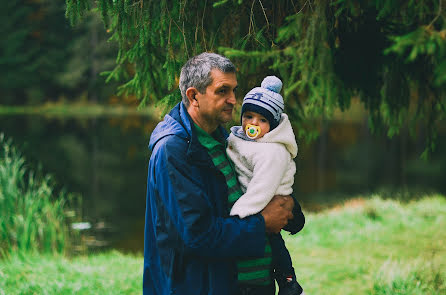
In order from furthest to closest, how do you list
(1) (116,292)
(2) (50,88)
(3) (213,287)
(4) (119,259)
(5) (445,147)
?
(2) (50,88) < (5) (445,147) < (4) (119,259) < (1) (116,292) < (3) (213,287)

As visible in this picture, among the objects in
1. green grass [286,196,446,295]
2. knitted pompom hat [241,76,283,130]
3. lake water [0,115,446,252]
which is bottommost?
lake water [0,115,446,252]

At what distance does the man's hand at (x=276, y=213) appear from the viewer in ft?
6.93

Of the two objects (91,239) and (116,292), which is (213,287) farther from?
(91,239)

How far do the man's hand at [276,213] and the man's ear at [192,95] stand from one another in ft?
1.74

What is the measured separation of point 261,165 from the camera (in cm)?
212

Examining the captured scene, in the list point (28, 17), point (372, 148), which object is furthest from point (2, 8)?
point (372, 148)

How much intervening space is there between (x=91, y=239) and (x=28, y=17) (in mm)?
32886

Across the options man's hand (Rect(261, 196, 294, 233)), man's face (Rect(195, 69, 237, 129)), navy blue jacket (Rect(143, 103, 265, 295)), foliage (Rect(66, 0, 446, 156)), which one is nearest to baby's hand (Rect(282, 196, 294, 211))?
man's hand (Rect(261, 196, 294, 233))

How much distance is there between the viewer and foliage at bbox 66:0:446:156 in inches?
116

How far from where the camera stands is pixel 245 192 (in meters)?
2.22

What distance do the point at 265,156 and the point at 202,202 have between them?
344 mm

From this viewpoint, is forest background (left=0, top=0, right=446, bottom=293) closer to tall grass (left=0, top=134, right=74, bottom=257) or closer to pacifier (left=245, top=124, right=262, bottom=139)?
pacifier (left=245, top=124, right=262, bottom=139)

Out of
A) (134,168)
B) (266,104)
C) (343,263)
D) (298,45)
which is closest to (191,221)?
(266,104)

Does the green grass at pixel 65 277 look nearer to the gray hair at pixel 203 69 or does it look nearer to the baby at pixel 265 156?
the baby at pixel 265 156
